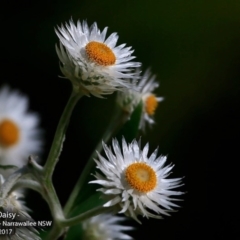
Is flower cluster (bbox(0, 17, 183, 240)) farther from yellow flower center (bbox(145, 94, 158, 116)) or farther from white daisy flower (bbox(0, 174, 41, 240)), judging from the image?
yellow flower center (bbox(145, 94, 158, 116))

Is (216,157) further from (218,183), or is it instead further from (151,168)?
(151,168)

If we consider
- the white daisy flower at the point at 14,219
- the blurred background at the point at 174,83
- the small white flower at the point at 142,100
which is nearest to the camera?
the white daisy flower at the point at 14,219

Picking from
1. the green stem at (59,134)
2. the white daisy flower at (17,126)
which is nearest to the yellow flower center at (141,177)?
the green stem at (59,134)

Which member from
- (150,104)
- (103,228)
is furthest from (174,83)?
(103,228)

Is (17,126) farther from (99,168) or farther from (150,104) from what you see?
(99,168)

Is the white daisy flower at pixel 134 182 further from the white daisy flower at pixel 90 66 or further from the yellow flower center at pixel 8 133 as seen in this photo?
the yellow flower center at pixel 8 133

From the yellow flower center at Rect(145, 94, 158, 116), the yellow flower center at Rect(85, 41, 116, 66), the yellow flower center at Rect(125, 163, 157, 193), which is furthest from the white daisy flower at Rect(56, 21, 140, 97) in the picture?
the yellow flower center at Rect(145, 94, 158, 116)
